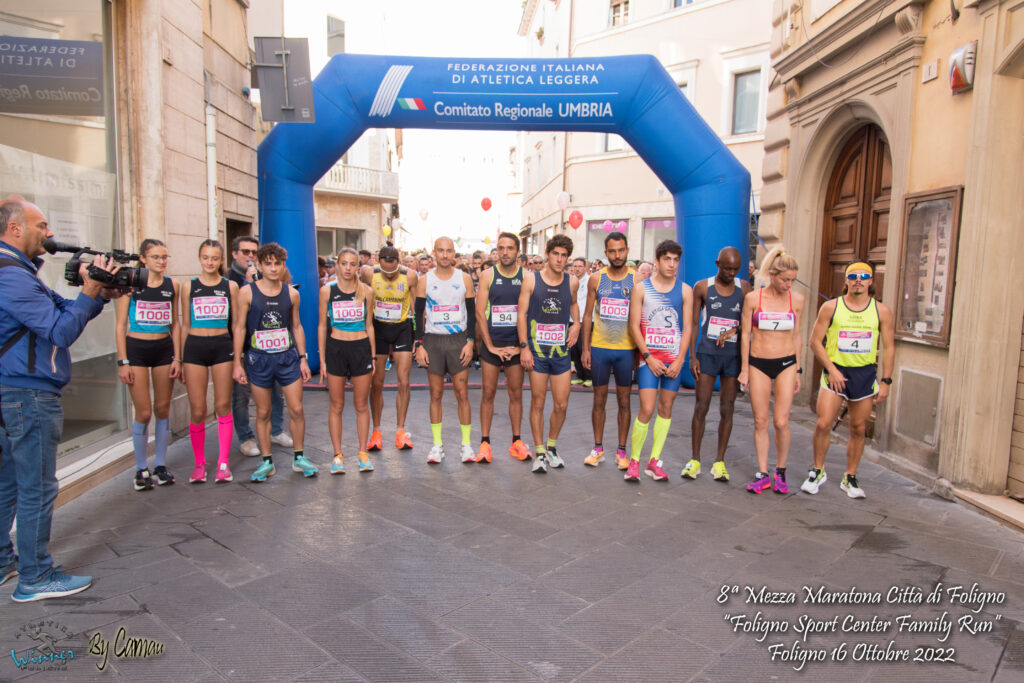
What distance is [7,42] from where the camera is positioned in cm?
491

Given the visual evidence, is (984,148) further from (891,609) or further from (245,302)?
(245,302)

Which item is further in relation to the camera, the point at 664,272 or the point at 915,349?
the point at 915,349

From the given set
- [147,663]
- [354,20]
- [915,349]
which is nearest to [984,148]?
[915,349]

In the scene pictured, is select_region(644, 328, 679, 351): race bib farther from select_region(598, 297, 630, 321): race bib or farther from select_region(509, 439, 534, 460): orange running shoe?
select_region(509, 439, 534, 460): orange running shoe

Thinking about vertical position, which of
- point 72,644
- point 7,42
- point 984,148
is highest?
point 7,42

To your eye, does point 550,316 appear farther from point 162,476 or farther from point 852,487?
point 162,476

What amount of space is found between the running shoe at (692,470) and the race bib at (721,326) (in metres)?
1.07

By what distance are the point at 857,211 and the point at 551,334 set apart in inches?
165

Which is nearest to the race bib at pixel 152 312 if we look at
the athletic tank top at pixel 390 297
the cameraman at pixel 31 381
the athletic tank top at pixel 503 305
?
the cameraman at pixel 31 381

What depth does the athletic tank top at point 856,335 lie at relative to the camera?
5.27 meters

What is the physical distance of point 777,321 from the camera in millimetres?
5332

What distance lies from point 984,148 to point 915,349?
1.79m

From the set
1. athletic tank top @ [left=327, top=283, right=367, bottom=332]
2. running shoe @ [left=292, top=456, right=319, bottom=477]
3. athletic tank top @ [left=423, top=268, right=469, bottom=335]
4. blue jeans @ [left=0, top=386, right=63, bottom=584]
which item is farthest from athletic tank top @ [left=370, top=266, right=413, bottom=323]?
blue jeans @ [left=0, top=386, right=63, bottom=584]

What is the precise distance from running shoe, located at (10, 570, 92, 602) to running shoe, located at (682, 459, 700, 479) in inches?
168
